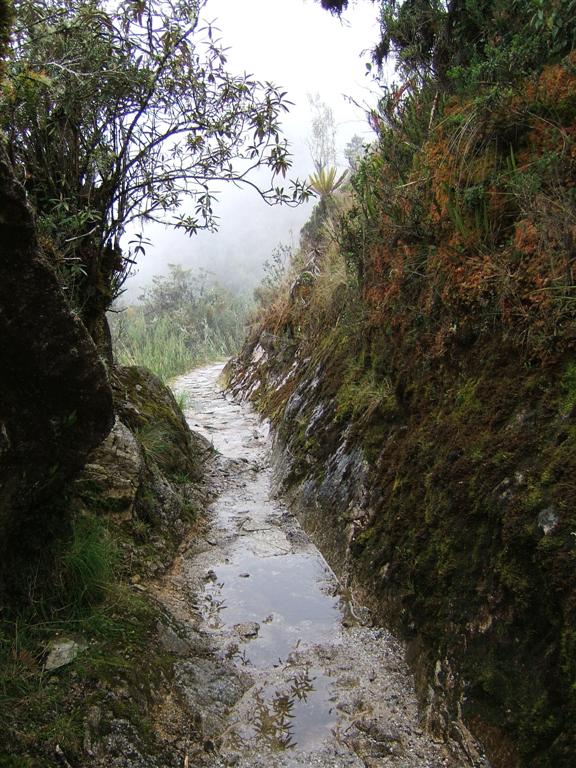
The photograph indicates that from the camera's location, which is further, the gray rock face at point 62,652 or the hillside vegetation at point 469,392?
the gray rock face at point 62,652

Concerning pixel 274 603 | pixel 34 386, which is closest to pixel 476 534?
pixel 274 603

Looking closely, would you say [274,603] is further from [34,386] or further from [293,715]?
[34,386]

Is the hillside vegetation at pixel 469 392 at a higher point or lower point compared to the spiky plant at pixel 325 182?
lower

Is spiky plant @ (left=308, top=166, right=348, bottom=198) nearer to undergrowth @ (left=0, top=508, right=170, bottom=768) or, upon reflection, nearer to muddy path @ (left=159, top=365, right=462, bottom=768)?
muddy path @ (left=159, top=365, right=462, bottom=768)

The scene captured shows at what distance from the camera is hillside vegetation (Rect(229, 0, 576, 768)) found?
6.23 feet

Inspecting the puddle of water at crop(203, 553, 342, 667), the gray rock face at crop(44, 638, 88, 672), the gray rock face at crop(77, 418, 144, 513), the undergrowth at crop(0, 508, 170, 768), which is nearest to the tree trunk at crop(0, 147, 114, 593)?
the undergrowth at crop(0, 508, 170, 768)

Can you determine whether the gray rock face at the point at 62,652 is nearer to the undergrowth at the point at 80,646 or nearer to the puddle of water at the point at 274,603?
the undergrowth at the point at 80,646

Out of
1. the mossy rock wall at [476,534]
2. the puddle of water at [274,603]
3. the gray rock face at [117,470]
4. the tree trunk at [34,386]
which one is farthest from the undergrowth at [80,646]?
the mossy rock wall at [476,534]

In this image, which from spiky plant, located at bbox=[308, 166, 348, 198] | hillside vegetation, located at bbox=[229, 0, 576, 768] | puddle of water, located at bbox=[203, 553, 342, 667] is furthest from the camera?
spiky plant, located at bbox=[308, 166, 348, 198]

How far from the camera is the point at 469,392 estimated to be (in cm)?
278

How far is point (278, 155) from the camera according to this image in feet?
13.7

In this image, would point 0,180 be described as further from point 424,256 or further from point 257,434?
point 257,434

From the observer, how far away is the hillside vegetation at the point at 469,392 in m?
1.90

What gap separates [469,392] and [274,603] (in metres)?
1.70
